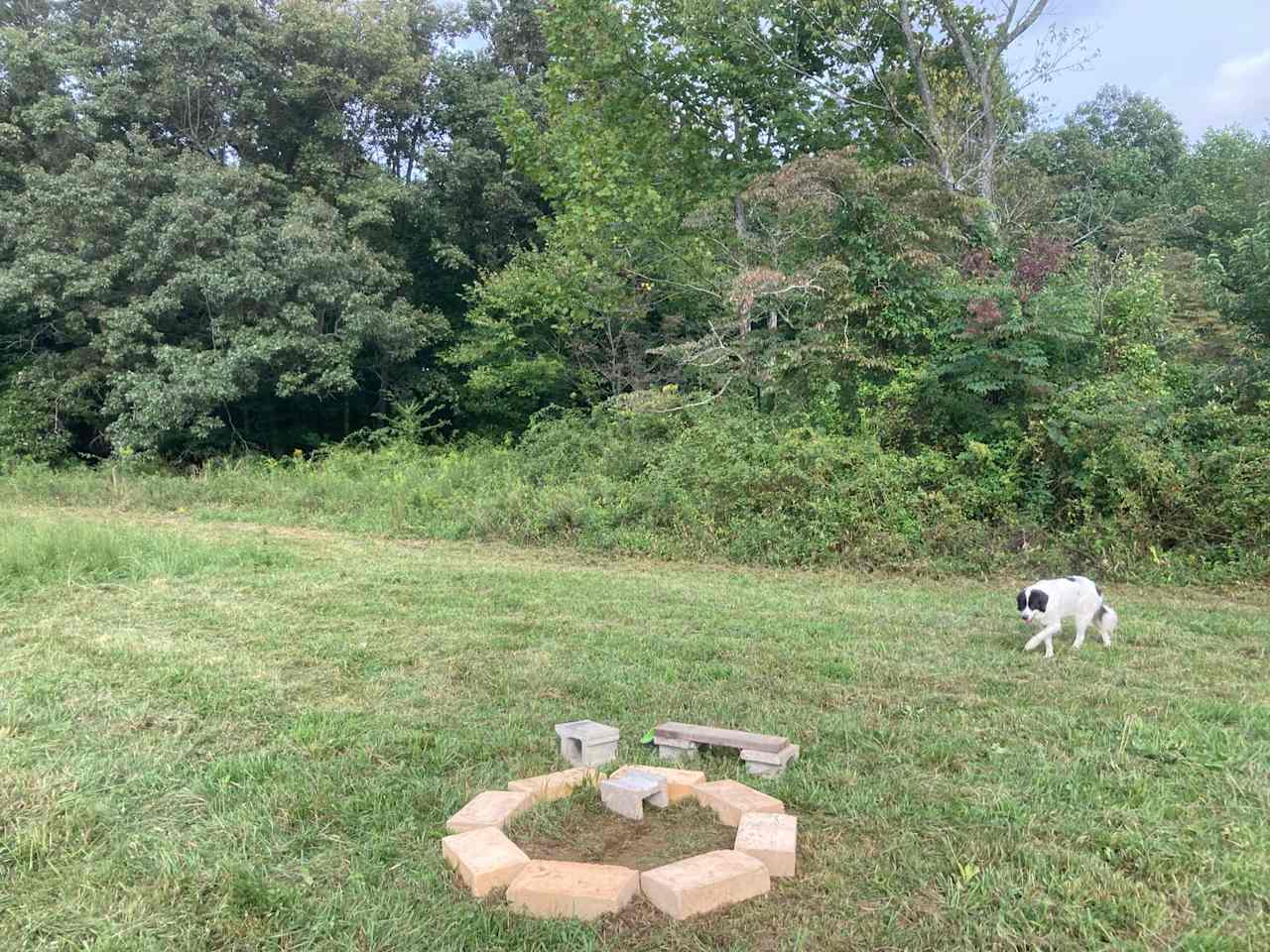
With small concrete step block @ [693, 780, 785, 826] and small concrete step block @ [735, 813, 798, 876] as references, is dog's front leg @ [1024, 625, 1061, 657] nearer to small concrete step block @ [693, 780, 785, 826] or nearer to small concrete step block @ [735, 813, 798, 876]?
small concrete step block @ [693, 780, 785, 826]

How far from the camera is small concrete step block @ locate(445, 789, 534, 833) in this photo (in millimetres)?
2627

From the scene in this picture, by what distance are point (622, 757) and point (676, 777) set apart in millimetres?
369

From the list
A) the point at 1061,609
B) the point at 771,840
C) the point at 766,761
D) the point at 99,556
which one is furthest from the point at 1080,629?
the point at 99,556

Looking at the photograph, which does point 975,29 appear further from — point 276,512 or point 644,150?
point 276,512

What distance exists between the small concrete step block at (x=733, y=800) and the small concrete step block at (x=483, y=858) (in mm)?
678

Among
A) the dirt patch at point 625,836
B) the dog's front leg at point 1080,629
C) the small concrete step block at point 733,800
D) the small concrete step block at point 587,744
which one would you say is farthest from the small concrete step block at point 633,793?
the dog's front leg at point 1080,629

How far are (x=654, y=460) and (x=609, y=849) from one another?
7.87 meters

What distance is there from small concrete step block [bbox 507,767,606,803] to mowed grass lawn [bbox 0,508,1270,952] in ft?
0.21

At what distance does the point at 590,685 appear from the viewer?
4.11 metres

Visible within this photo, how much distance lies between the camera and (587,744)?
3115 millimetres

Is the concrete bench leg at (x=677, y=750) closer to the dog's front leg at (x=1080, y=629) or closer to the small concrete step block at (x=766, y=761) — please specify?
the small concrete step block at (x=766, y=761)

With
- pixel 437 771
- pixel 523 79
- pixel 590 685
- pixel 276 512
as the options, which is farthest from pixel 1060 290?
pixel 523 79

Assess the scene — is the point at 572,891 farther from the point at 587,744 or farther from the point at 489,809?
the point at 587,744

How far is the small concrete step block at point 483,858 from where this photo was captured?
2311mm
